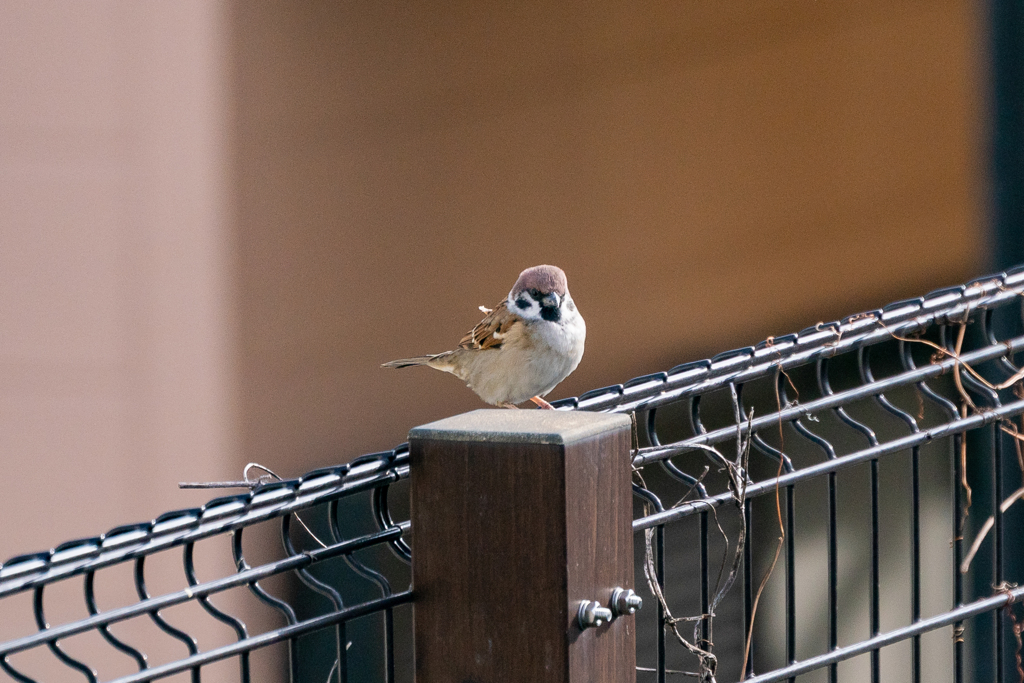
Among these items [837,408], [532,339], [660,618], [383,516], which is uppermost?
[532,339]

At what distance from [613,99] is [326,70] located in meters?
1.41

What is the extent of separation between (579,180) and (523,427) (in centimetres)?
361

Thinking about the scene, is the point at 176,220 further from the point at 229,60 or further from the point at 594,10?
the point at 594,10

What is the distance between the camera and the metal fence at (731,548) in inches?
67.6

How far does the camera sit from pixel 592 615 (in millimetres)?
1523

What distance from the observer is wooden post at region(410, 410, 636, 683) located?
4.94ft

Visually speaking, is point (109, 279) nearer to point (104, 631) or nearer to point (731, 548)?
point (104, 631)

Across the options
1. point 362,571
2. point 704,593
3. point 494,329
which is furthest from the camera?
point 494,329

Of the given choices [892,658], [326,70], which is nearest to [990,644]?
[892,658]

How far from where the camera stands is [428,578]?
63.1 inches

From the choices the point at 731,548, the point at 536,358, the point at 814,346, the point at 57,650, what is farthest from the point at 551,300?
the point at 731,548

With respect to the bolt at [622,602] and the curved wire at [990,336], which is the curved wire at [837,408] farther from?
the bolt at [622,602]

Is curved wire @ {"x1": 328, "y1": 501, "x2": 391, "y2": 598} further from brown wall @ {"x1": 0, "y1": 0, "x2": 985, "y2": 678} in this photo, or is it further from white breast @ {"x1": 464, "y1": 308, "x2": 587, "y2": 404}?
brown wall @ {"x1": 0, "y1": 0, "x2": 985, "y2": 678}

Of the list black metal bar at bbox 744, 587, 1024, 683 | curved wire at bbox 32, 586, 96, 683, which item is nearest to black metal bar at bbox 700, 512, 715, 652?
black metal bar at bbox 744, 587, 1024, 683
